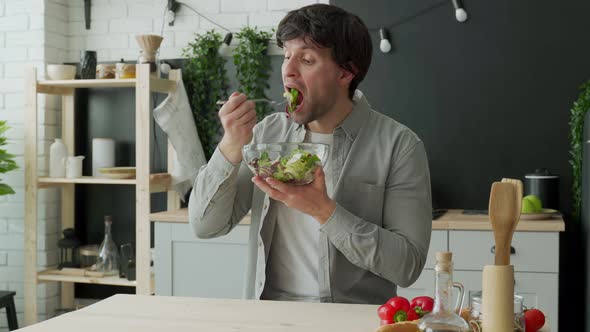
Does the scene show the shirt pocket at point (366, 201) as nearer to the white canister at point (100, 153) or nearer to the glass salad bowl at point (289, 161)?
the glass salad bowl at point (289, 161)

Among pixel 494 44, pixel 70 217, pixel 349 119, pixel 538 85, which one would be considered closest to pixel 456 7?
pixel 494 44

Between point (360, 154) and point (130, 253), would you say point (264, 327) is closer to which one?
point (360, 154)

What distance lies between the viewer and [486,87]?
3955mm

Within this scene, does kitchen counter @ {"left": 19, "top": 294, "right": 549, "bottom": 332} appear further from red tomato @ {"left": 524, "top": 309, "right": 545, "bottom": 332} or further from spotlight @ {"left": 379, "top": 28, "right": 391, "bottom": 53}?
spotlight @ {"left": 379, "top": 28, "right": 391, "bottom": 53}

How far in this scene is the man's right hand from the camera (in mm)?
2049

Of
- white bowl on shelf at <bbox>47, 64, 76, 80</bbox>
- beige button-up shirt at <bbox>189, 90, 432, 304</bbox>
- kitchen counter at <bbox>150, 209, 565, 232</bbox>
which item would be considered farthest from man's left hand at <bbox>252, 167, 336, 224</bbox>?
white bowl on shelf at <bbox>47, 64, 76, 80</bbox>

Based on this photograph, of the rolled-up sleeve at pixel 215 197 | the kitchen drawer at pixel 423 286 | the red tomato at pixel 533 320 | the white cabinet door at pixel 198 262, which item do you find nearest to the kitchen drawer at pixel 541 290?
the kitchen drawer at pixel 423 286

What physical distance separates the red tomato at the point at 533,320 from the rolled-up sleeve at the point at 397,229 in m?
0.46

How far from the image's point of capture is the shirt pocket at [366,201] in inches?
83.0

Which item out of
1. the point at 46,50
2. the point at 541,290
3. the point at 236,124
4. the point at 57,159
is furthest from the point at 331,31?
the point at 46,50

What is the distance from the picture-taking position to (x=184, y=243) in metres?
3.81

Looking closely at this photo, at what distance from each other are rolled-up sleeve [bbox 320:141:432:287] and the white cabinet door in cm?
171

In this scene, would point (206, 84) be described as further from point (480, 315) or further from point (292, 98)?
point (480, 315)

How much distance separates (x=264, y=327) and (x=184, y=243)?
222 centimetres
